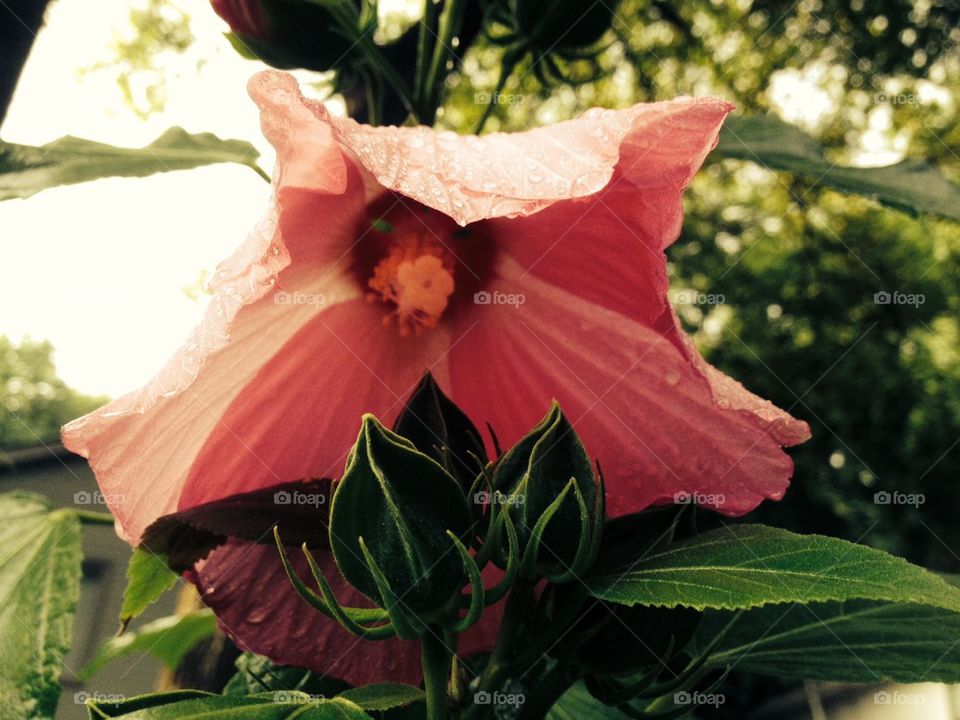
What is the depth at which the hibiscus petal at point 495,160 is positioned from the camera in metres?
0.37

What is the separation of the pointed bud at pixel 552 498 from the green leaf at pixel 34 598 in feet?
0.79

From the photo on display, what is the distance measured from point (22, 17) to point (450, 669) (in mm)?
529

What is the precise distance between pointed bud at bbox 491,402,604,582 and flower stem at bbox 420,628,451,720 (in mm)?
38

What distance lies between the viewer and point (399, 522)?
291 mm

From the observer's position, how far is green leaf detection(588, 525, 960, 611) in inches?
11.0

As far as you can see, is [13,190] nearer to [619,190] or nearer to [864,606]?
[619,190]

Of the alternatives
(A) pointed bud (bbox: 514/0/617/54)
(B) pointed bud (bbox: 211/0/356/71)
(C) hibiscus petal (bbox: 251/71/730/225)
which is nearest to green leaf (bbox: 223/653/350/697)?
(C) hibiscus petal (bbox: 251/71/730/225)

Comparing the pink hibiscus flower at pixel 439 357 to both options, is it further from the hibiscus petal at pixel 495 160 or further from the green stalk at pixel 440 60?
the green stalk at pixel 440 60

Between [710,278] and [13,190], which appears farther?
[710,278]

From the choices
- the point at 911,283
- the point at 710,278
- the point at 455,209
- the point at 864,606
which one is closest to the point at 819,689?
the point at 710,278

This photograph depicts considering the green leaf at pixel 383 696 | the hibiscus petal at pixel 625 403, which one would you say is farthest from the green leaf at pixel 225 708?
the hibiscus petal at pixel 625 403

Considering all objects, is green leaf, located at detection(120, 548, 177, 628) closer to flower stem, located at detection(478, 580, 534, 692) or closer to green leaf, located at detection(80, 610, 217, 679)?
flower stem, located at detection(478, 580, 534, 692)

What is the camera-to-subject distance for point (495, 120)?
3.63 meters

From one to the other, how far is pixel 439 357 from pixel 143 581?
213 millimetres
